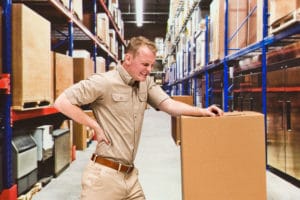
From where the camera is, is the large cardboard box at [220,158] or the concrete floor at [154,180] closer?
the large cardboard box at [220,158]

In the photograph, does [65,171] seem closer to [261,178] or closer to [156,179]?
[156,179]

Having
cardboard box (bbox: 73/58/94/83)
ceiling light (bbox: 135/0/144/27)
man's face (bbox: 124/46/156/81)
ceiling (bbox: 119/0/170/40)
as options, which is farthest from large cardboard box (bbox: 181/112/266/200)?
ceiling (bbox: 119/0/170/40)

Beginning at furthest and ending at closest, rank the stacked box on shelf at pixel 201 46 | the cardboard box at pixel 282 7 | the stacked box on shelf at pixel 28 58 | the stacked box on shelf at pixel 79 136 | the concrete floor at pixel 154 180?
1. the stacked box on shelf at pixel 201 46
2. the stacked box on shelf at pixel 79 136
3. the concrete floor at pixel 154 180
4. the stacked box on shelf at pixel 28 58
5. the cardboard box at pixel 282 7

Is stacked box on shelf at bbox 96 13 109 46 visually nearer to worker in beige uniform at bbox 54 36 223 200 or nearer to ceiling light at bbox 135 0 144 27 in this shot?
worker in beige uniform at bbox 54 36 223 200

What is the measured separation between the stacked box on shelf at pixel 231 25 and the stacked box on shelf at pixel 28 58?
2.78m

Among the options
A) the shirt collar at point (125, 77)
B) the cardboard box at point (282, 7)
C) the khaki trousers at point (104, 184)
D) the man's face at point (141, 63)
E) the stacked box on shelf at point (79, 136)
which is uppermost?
the cardboard box at point (282, 7)

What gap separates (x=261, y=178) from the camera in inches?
70.3

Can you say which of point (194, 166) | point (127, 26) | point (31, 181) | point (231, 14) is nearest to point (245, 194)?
point (194, 166)

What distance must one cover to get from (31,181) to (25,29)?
1.60 meters

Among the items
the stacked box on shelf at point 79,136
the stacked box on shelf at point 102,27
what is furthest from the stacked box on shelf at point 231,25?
the stacked box on shelf at point 102,27

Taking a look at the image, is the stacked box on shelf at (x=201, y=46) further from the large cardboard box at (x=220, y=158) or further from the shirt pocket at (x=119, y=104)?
the large cardboard box at (x=220, y=158)

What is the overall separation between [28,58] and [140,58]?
5.50 feet

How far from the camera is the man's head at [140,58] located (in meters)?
2.04

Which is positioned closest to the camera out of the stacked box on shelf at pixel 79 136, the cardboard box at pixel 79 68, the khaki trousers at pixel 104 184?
the khaki trousers at pixel 104 184
